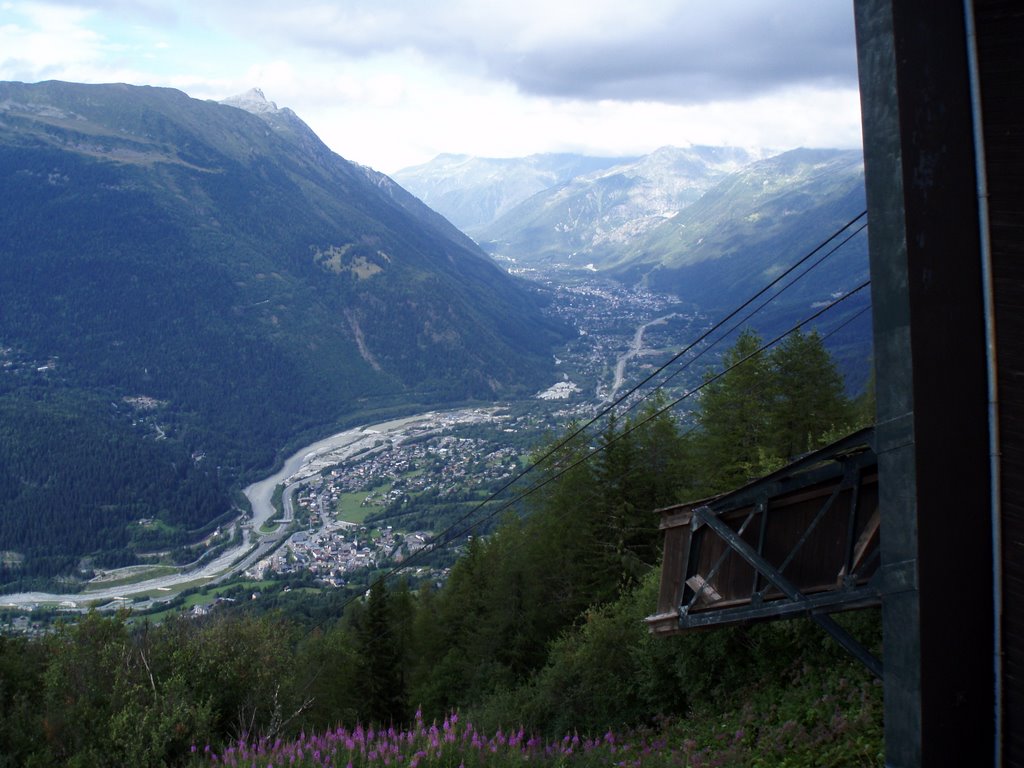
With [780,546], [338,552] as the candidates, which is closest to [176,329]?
[338,552]

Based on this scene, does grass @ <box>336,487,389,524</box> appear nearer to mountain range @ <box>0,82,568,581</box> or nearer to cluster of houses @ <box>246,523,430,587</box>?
cluster of houses @ <box>246,523,430,587</box>

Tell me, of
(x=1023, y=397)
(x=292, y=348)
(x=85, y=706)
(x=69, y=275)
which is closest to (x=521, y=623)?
(x=85, y=706)

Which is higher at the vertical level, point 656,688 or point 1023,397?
point 1023,397

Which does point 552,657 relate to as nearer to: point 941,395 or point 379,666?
point 379,666

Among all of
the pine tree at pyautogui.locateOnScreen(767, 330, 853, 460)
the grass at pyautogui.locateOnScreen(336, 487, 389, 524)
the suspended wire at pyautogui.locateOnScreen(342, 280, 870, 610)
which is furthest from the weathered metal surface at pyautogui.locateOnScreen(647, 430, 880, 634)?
the grass at pyautogui.locateOnScreen(336, 487, 389, 524)

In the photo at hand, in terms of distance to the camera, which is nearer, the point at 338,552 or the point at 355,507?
the point at 338,552

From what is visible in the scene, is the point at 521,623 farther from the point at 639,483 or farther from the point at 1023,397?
the point at 1023,397
